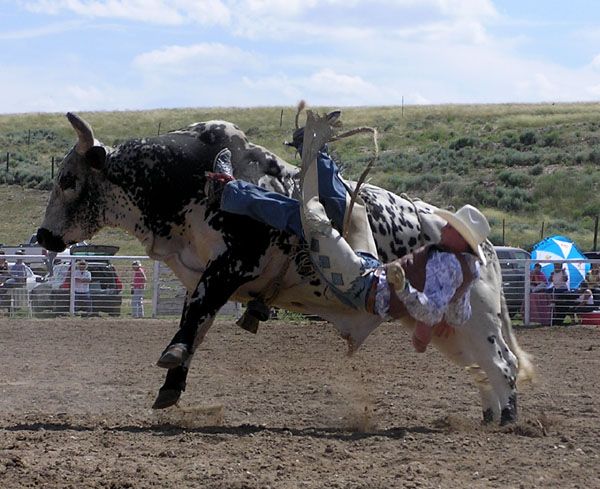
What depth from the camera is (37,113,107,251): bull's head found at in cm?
777

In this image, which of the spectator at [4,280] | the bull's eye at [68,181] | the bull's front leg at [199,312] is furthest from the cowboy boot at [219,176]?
the spectator at [4,280]

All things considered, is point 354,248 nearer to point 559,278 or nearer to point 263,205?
point 263,205

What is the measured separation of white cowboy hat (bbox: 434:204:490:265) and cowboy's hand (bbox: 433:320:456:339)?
0.61 m

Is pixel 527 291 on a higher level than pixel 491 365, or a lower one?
lower

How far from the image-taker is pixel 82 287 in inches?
717

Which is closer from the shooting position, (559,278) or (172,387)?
(172,387)

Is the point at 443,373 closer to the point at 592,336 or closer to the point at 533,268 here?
the point at 592,336

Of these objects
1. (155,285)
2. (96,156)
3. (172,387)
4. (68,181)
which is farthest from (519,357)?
(155,285)

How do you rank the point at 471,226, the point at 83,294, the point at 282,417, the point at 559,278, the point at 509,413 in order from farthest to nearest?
the point at 83,294 → the point at 559,278 → the point at 282,417 → the point at 509,413 → the point at 471,226

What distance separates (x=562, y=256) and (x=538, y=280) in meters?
2.57

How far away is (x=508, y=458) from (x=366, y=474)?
0.89 m

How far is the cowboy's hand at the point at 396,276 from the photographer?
21.9 ft

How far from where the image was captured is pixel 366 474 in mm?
5328

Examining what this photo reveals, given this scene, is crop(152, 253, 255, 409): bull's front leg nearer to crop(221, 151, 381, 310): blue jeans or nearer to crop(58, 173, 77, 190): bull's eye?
crop(221, 151, 381, 310): blue jeans
